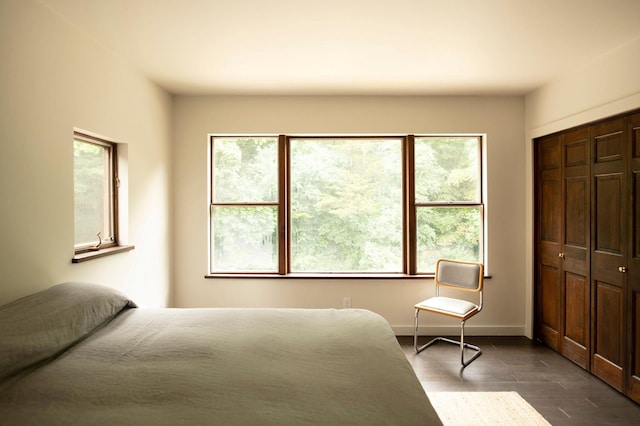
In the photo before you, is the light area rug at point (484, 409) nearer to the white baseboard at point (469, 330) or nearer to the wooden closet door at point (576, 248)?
the wooden closet door at point (576, 248)

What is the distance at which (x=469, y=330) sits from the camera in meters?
3.99

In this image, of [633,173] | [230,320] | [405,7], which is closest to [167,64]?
[405,7]

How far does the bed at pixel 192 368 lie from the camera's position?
1.20 meters

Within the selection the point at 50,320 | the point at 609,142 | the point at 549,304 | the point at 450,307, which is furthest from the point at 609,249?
the point at 50,320

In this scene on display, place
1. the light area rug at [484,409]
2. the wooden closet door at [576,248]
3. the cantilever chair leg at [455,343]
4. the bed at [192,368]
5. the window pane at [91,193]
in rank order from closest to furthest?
1. the bed at [192,368]
2. the light area rug at [484,409]
3. the window pane at [91,193]
4. the wooden closet door at [576,248]
5. the cantilever chair leg at [455,343]

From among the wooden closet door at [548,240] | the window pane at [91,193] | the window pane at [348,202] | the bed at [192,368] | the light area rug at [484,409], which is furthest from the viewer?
the window pane at [348,202]

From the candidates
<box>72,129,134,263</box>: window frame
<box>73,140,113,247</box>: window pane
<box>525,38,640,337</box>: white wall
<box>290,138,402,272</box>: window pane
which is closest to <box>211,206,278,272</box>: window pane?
<box>290,138,402,272</box>: window pane

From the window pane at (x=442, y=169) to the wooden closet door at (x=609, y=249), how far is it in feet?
3.99

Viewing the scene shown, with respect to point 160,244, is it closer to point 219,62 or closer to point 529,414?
point 219,62

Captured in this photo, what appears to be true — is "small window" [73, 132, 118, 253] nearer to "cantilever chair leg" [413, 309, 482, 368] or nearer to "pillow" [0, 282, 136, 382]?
"pillow" [0, 282, 136, 382]

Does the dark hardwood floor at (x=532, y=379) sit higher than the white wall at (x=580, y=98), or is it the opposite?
the white wall at (x=580, y=98)

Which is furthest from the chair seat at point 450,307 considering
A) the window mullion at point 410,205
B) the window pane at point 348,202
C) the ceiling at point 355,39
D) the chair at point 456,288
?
the ceiling at point 355,39

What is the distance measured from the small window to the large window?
117cm

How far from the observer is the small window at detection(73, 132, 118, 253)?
8.66 ft
